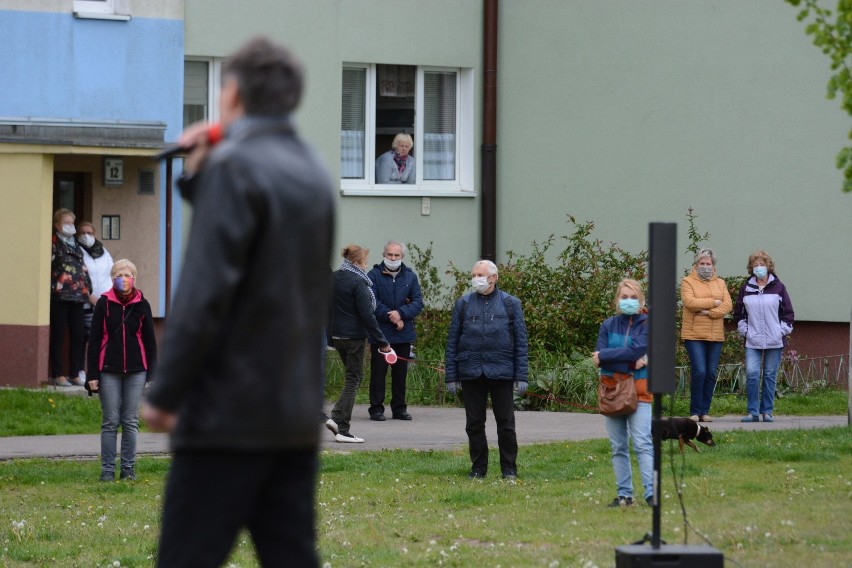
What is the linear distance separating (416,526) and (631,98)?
11.8 meters

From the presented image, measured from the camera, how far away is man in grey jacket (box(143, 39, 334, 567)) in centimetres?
404

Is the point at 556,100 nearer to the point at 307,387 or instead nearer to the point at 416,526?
the point at 416,526

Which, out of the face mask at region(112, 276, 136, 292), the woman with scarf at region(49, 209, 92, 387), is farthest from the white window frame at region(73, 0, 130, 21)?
the face mask at region(112, 276, 136, 292)

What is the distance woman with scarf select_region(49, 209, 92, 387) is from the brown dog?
27.2 feet

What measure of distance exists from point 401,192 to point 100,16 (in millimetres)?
4775

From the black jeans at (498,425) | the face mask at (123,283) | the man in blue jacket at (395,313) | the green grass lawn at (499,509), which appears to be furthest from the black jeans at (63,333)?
the black jeans at (498,425)

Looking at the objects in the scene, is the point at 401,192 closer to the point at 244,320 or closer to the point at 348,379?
the point at 348,379

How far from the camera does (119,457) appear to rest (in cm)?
1276

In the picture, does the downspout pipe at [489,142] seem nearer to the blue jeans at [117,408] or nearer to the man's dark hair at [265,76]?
the blue jeans at [117,408]

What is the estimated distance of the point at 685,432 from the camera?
1240 centimetres

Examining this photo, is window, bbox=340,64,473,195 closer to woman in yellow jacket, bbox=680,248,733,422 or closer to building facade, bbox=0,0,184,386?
building facade, bbox=0,0,184,386

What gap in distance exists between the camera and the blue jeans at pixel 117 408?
11.5 meters

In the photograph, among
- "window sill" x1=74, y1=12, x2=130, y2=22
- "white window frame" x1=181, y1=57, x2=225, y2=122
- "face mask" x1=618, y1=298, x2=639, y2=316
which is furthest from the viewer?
"white window frame" x1=181, y1=57, x2=225, y2=122

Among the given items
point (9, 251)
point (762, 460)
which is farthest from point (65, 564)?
point (9, 251)
